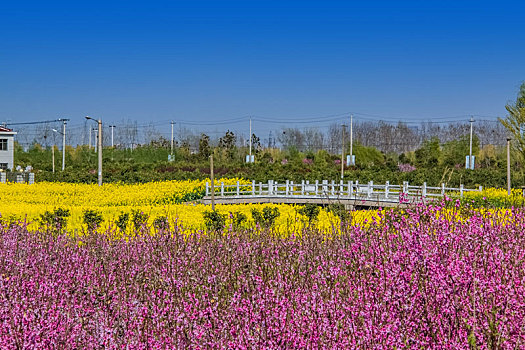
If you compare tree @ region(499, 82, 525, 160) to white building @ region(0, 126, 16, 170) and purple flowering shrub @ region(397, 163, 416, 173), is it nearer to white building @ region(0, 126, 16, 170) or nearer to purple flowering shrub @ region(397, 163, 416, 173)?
purple flowering shrub @ region(397, 163, 416, 173)

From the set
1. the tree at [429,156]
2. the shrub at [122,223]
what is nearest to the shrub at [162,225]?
the shrub at [122,223]

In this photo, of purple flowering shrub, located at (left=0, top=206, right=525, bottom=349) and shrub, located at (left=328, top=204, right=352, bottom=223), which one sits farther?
shrub, located at (left=328, top=204, right=352, bottom=223)

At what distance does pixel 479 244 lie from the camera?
4.77m

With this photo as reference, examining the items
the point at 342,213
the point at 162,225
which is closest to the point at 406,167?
the point at 342,213

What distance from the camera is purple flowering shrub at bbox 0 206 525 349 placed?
3.49m

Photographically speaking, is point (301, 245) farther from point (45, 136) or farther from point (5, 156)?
point (45, 136)

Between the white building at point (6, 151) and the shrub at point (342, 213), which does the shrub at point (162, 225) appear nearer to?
the shrub at point (342, 213)

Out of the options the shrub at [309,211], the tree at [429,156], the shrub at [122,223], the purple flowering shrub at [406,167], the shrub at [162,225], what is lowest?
the shrub at [122,223]

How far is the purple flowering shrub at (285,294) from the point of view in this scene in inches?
137

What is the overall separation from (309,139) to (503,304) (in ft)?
260

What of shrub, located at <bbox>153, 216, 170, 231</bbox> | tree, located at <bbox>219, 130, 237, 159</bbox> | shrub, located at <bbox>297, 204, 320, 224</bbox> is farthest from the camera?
tree, located at <bbox>219, 130, 237, 159</bbox>

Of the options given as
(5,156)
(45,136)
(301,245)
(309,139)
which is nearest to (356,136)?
(309,139)

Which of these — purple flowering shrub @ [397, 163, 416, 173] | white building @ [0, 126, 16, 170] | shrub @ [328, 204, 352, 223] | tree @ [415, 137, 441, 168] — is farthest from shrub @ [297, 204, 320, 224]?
white building @ [0, 126, 16, 170]

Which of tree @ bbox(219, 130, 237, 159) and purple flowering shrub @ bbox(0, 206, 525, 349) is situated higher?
tree @ bbox(219, 130, 237, 159)
